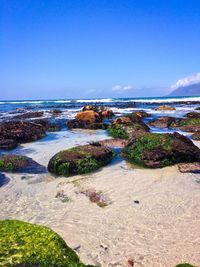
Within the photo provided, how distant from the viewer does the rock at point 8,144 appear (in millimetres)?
13788

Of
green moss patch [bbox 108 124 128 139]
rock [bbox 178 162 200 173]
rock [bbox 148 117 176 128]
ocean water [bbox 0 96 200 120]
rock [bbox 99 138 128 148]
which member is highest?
rock [bbox 178 162 200 173]

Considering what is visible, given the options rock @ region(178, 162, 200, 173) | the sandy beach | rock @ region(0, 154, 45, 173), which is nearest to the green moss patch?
the sandy beach

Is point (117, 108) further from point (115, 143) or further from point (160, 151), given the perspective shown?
point (160, 151)

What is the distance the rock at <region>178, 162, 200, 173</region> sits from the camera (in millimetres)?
9430

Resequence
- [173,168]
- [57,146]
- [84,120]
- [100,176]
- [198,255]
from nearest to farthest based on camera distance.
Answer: [198,255] → [100,176] → [173,168] → [57,146] → [84,120]

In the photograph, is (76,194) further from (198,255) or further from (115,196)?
(198,255)

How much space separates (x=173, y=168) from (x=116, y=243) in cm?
485

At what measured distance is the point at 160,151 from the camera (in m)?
10.3

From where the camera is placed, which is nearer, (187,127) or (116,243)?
(116,243)

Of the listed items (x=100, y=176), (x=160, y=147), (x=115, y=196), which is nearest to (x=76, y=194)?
(x=115, y=196)

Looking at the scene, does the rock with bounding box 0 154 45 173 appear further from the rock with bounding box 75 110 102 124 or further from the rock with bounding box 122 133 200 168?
the rock with bounding box 75 110 102 124

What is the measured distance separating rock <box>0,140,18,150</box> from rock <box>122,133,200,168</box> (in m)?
4.97

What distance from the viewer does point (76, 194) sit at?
7789mm

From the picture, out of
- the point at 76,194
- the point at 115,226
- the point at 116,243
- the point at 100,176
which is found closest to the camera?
the point at 116,243
